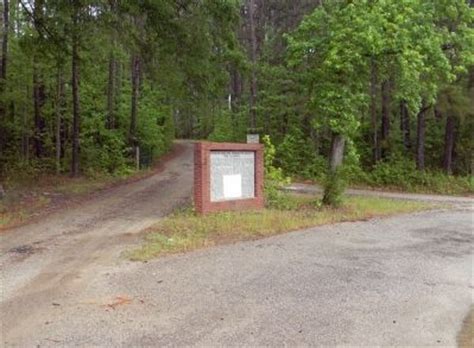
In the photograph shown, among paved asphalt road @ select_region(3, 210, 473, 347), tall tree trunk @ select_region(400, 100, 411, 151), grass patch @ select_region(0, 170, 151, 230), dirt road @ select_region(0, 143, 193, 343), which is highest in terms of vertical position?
tall tree trunk @ select_region(400, 100, 411, 151)

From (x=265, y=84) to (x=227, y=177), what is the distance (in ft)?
62.1

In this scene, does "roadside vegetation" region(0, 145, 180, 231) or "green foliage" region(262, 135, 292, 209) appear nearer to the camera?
"roadside vegetation" region(0, 145, 180, 231)

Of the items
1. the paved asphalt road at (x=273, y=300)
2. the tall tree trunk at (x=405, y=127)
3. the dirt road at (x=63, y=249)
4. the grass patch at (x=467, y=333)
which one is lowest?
the grass patch at (x=467, y=333)

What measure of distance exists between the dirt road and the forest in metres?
4.69

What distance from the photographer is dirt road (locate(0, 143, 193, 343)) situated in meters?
6.93

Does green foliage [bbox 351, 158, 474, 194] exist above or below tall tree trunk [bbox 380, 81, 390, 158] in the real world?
below

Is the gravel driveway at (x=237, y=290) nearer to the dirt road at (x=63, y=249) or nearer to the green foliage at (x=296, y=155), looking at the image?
the dirt road at (x=63, y=249)

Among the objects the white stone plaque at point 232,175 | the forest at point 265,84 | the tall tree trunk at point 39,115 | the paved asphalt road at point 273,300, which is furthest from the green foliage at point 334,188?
the tall tree trunk at point 39,115

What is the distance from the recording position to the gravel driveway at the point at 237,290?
610cm

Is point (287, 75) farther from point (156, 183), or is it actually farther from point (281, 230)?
point (281, 230)

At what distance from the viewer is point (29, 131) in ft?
93.3

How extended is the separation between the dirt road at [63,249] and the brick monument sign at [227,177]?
49.2 inches

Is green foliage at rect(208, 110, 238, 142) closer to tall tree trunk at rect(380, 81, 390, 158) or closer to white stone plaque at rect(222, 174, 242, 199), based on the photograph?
tall tree trunk at rect(380, 81, 390, 158)

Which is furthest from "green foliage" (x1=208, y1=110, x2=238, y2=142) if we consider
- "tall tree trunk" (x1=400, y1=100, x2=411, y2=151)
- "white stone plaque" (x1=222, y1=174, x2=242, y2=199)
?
"white stone plaque" (x1=222, y1=174, x2=242, y2=199)
